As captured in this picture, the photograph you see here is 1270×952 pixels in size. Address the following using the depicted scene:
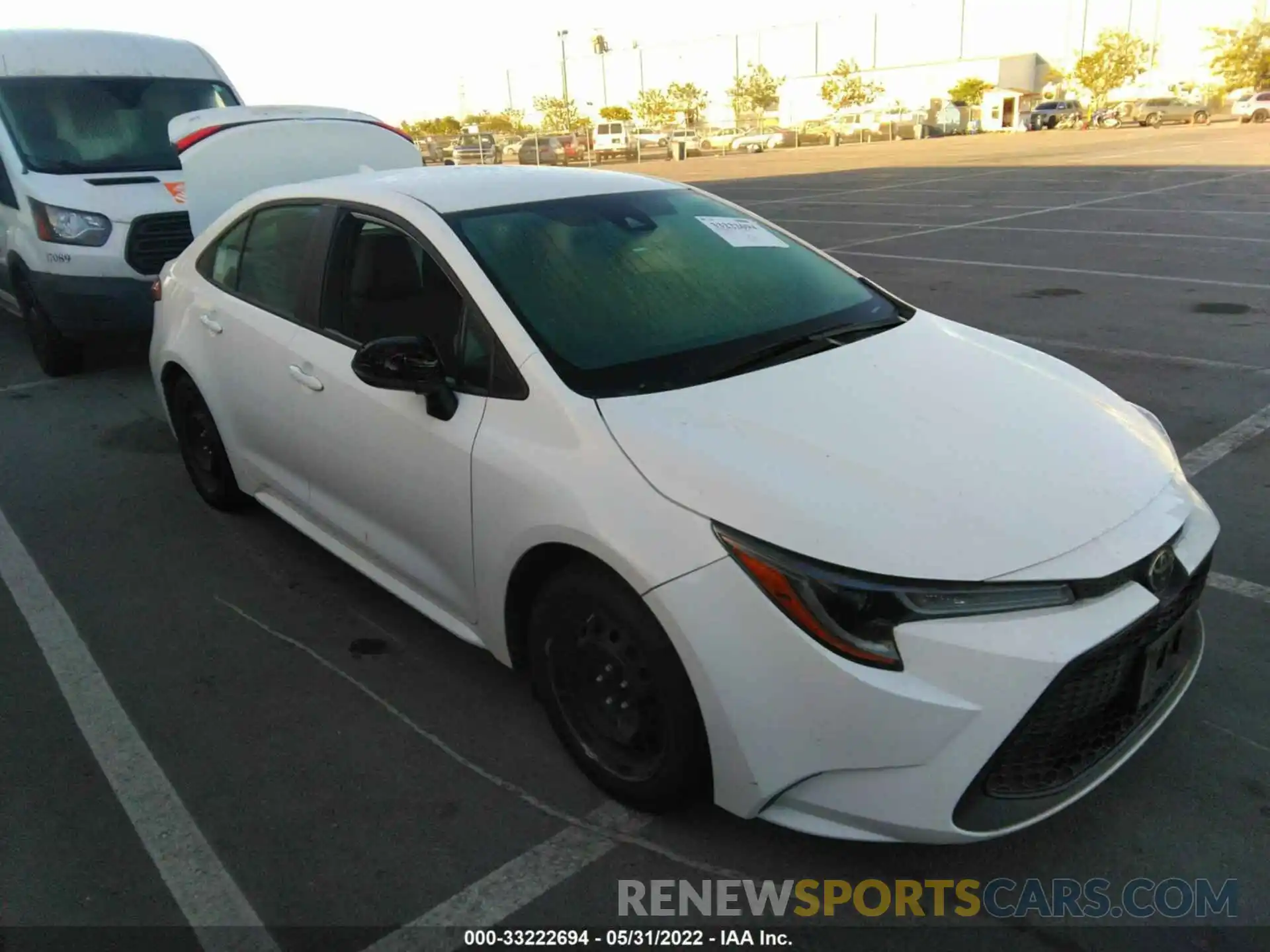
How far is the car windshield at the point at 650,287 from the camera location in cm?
291

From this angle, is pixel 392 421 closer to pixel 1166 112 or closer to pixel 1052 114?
pixel 1166 112

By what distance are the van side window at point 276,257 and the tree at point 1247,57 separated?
253ft

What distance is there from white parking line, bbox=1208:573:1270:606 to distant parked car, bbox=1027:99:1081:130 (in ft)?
182

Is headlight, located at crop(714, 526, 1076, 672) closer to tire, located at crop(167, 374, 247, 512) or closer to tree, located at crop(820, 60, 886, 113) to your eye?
tire, located at crop(167, 374, 247, 512)

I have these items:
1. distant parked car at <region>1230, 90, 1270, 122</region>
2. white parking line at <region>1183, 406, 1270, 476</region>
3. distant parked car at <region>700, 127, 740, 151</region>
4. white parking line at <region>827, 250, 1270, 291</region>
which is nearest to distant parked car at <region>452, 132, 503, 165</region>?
distant parked car at <region>700, 127, 740, 151</region>

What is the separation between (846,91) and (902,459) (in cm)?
8955

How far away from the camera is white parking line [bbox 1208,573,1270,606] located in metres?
3.63

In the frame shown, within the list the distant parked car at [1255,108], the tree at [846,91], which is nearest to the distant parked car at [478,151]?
the distant parked car at [1255,108]

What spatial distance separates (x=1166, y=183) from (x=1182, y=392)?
13821 millimetres

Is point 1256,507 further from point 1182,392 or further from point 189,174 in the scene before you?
point 189,174

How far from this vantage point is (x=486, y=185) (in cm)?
355

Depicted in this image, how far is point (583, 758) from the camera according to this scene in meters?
2.80

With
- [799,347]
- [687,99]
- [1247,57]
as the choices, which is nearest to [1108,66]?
[1247,57]

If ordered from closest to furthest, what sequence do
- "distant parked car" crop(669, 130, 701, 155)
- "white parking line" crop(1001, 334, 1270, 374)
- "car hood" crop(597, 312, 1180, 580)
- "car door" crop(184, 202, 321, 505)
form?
"car hood" crop(597, 312, 1180, 580) < "car door" crop(184, 202, 321, 505) < "white parking line" crop(1001, 334, 1270, 374) < "distant parked car" crop(669, 130, 701, 155)
